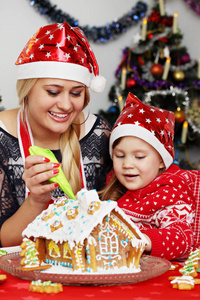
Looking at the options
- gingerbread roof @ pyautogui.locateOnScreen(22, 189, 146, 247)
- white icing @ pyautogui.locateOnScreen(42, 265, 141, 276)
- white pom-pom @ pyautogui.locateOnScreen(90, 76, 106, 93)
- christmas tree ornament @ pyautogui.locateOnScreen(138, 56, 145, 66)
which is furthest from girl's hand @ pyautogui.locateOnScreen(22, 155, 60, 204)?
christmas tree ornament @ pyautogui.locateOnScreen(138, 56, 145, 66)

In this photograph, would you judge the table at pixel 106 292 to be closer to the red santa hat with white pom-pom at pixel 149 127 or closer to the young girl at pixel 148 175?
the young girl at pixel 148 175

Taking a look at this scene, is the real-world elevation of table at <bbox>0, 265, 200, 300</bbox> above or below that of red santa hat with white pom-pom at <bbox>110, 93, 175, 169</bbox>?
below

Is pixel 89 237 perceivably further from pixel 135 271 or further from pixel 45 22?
pixel 45 22

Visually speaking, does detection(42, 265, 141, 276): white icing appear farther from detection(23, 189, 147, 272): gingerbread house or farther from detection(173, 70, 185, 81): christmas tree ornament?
detection(173, 70, 185, 81): christmas tree ornament

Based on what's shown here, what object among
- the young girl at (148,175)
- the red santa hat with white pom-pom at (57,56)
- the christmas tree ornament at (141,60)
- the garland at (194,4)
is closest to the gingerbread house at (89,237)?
the young girl at (148,175)

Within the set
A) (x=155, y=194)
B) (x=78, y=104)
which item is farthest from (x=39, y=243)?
(x=78, y=104)

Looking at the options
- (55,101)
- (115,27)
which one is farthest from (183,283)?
(115,27)

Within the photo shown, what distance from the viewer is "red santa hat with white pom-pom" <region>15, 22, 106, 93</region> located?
1.48m

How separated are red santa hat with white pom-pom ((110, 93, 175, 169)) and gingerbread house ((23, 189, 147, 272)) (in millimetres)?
527

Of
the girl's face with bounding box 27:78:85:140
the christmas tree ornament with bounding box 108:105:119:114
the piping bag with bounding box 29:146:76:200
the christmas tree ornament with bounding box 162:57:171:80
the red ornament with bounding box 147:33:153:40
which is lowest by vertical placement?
the piping bag with bounding box 29:146:76:200

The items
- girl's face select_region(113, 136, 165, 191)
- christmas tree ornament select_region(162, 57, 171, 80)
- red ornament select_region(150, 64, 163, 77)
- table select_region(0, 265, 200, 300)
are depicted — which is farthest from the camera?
red ornament select_region(150, 64, 163, 77)

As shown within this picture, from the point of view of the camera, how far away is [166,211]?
1.33m

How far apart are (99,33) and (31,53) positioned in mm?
2737

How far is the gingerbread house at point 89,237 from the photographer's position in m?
0.91
